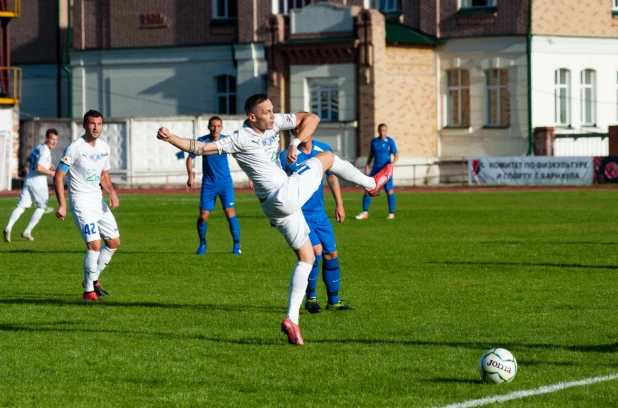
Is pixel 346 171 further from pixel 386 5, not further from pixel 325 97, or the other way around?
pixel 386 5

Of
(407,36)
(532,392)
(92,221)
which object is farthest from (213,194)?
(407,36)

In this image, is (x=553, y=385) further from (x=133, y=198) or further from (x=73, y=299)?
(x=133, y=198)

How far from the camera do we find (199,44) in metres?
57.3

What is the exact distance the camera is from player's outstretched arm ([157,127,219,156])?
32.3 ft

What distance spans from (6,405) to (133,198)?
111 ft

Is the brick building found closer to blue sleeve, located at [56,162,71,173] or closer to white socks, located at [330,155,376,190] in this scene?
blue sleeve, located at [56,162,71,173]

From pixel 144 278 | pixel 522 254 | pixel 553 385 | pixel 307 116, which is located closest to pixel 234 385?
pixel 553 385

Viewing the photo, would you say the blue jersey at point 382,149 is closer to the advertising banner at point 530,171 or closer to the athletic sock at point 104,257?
the athletic sock at point 104,257

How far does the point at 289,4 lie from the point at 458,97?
8.83m

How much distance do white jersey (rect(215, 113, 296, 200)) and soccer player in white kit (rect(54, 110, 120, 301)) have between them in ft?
12.2

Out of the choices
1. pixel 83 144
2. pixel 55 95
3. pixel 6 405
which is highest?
pixel 55 95

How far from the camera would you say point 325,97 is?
51875mm

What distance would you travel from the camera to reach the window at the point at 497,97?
51.6 metres

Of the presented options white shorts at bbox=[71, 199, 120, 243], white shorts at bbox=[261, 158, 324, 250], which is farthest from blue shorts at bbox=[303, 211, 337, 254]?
white shorts at bbox=[71, 199, 120, 243]
